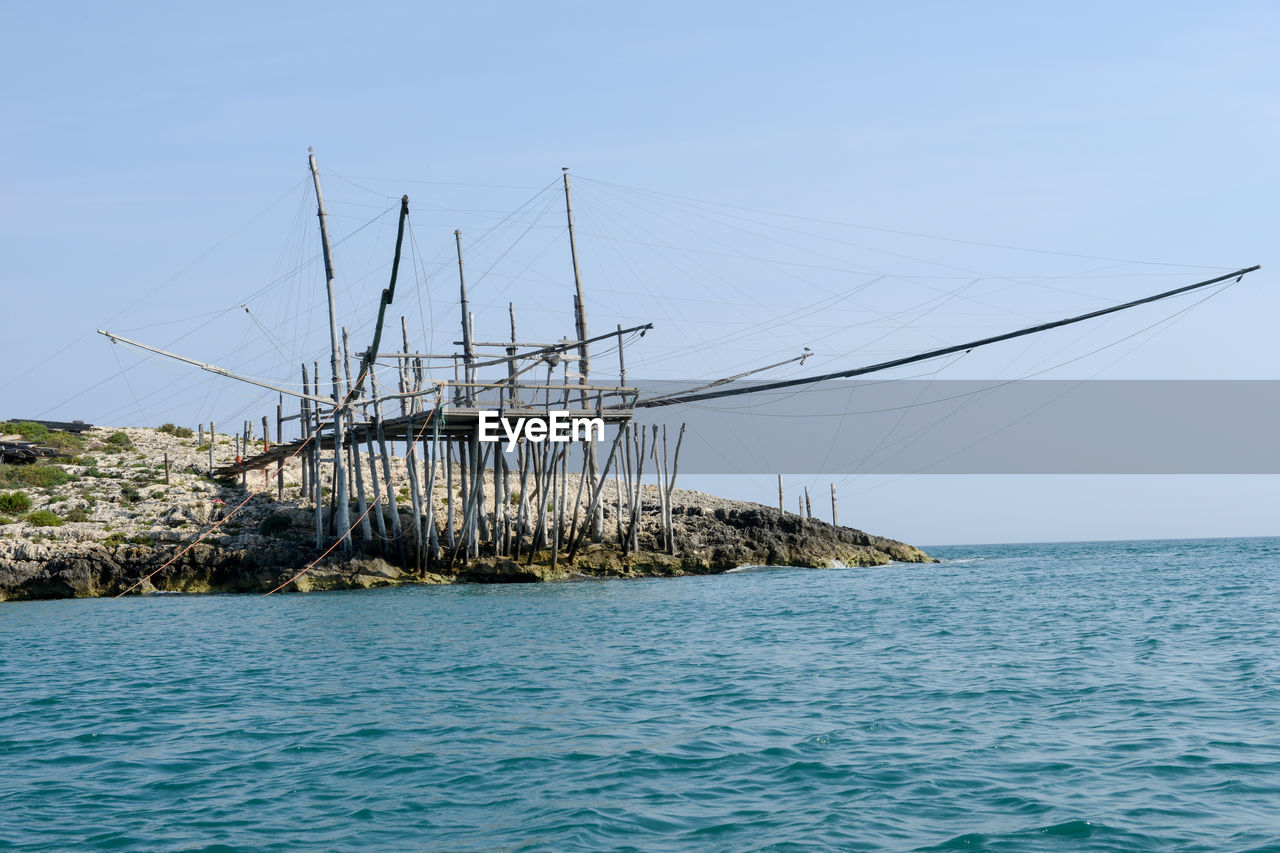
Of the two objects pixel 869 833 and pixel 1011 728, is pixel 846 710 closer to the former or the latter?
pixel 1011 728

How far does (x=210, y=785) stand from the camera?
32.4ft

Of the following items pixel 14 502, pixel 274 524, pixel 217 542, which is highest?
pixel 14 502

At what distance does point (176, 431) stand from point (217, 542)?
2535 cm

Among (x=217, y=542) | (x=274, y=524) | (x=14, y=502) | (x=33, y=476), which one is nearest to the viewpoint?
(x=217, y=542)

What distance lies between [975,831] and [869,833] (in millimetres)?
742

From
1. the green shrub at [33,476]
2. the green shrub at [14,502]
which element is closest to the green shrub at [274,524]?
the green shrub at [14,502]

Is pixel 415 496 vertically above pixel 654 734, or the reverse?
pixel 415 496

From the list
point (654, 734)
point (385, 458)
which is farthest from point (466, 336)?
point (654, 734)

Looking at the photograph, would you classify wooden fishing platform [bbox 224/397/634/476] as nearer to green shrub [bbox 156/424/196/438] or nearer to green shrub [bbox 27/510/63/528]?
green shrub [bbox 27/510/63/528]

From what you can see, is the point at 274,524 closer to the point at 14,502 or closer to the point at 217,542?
the point at 217,542

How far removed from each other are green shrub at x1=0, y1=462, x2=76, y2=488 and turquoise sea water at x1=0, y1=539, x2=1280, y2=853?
20.9m

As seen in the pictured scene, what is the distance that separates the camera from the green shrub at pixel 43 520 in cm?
3666

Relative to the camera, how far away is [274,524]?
1485 inches

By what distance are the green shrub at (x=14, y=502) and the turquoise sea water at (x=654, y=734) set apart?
17437 mm
